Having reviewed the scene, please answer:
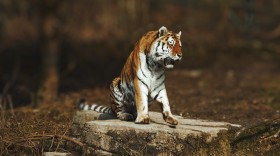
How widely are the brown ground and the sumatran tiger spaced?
Answer: 2.63ft

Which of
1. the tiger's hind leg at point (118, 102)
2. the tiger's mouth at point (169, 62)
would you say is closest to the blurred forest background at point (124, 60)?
the tiger's hind leg at point (118, 102)

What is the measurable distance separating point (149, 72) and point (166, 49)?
0.38 metres

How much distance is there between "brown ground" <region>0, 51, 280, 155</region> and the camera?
7.16 metres

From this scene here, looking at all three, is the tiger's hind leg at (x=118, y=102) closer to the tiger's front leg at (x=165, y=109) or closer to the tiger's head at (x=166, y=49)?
the tiger's front leg at (x=165, y=109)

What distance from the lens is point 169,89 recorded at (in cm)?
1334

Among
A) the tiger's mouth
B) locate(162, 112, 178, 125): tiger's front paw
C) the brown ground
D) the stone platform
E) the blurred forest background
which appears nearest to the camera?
the stone platform

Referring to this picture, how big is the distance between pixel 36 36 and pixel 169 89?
7528 millimetres

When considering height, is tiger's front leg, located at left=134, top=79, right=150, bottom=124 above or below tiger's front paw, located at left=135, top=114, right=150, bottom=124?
above

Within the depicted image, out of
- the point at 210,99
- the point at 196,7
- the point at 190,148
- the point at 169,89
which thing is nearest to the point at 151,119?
the point at 190,148

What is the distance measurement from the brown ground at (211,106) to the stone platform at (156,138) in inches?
8.2

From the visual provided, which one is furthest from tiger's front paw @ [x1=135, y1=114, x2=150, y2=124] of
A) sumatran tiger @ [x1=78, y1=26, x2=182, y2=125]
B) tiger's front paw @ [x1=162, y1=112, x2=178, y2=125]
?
tiger's front paw @ [x1=162, y1=112, x2=178, y2=125]

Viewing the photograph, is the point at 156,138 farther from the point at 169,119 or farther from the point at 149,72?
the point at 149,72

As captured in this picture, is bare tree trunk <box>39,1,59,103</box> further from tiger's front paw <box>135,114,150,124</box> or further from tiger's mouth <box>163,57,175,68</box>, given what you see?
tiger's mouth <box>163,57,175,68</box>

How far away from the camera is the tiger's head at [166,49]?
22.2 ft
